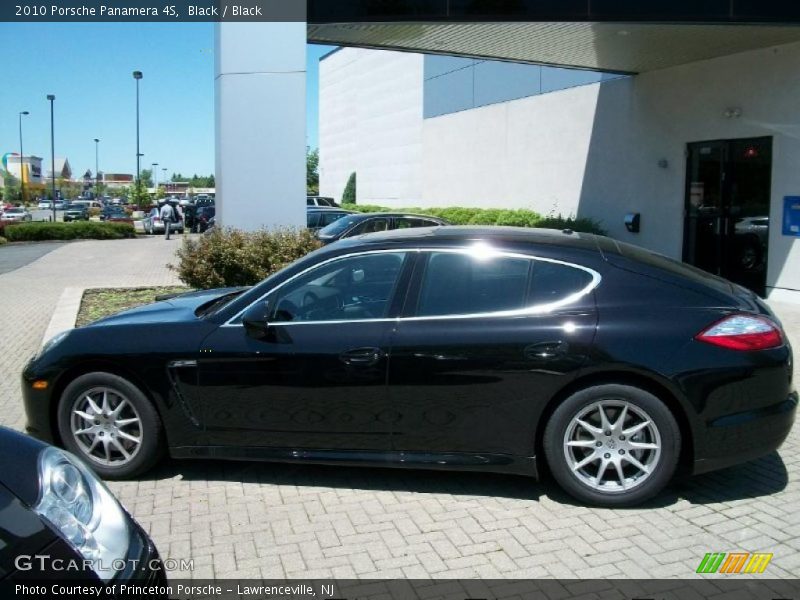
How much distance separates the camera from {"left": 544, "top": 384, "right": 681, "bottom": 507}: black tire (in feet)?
14.1

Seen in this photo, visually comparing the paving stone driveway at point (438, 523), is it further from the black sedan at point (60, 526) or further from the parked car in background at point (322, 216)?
the parked car in background at point (322, 216)

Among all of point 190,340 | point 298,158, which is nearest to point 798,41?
point 298,158

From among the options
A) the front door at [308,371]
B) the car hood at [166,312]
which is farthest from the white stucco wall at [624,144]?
the car hood at [166,312]

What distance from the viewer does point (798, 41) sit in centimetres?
1194

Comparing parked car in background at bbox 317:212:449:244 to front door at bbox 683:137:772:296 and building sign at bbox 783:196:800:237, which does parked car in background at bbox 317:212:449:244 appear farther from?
building sign at bbox 783:196:800:237

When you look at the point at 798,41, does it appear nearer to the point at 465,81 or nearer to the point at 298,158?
the point at 298,158

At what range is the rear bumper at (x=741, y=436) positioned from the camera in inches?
169

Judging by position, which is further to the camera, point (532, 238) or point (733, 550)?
point (532, 238)

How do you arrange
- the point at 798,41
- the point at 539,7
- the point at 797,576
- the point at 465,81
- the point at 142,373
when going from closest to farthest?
the point at 797,576, the point at 142,373, the point at 539,7, the point at 798,41, the point at 465,81

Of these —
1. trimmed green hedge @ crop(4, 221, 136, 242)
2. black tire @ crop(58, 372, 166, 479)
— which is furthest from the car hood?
trimmed green hedge @ crop(4, 221, 136, 242)

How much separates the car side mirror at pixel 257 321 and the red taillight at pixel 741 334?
2452 millimetres

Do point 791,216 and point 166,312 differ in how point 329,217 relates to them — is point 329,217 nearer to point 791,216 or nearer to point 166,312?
point 791,216

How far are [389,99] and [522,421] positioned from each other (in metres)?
29.6

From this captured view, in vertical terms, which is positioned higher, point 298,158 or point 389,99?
point 389,99
